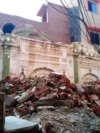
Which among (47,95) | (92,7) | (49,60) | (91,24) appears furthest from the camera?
(92,7)

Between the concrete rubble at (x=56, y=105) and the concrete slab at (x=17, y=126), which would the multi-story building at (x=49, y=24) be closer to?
the concrete rubble at (x=56, y=105)

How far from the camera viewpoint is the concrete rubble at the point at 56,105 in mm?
5281

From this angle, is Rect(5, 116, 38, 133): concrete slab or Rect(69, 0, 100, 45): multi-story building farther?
Rect(69, 0, 100, 45): multi-story building

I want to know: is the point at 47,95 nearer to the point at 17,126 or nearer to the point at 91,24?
the point at 17,126

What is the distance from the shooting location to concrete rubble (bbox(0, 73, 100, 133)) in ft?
17.3

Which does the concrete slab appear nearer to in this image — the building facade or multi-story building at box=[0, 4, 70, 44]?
the building facade

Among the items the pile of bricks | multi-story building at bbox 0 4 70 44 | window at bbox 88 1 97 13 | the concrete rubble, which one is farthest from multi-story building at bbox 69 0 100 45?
the concrete rubble

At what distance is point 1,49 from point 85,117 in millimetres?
6425

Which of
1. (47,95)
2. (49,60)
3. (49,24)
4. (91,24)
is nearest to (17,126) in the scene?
(47,95)

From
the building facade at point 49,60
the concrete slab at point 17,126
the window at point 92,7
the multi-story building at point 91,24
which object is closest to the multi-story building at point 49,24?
the multi-story building at point 91,24

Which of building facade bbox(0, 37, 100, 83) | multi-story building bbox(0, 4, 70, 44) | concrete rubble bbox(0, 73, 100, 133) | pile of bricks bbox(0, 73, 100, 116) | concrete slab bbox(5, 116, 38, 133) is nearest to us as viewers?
concrete slab bbox(5, 116, 38, 133)

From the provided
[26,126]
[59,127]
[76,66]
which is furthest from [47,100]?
[76,66]

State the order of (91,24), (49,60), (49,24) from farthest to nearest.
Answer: (49,24), (91,24), (49,60)

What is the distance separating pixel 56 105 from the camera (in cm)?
663
